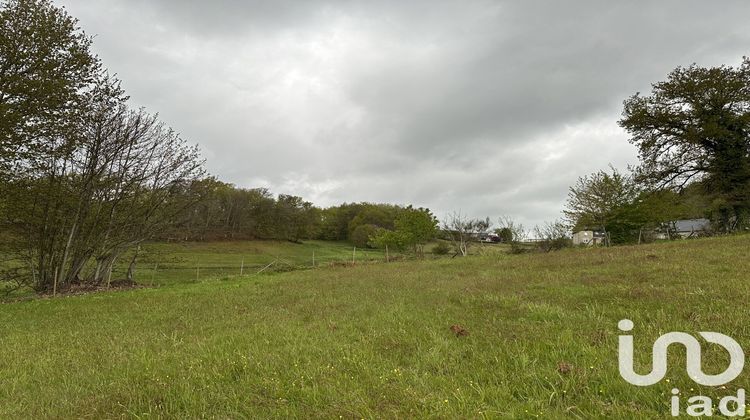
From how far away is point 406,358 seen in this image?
4676 millimetres

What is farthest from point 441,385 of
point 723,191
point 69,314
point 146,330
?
point 723,191

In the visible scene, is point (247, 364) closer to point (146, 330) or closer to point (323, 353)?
point (323, 353)

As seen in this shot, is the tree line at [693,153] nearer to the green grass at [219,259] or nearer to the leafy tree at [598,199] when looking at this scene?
the leafy tree at [598,199]

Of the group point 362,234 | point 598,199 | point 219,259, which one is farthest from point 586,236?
point 362,234

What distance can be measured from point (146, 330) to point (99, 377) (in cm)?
338

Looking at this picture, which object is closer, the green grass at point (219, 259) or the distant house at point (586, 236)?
the green grass at point (219, 259)

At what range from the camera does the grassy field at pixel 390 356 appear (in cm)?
340

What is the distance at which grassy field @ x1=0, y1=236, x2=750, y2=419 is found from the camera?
3.40 m

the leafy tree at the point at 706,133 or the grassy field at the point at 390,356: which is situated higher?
the leafy tree at the point at 706,133

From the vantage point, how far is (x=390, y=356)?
4.84 metres

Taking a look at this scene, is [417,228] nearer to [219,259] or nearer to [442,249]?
[442,249]

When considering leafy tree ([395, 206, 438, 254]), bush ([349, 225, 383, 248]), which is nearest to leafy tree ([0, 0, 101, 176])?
leafy tree ([395, 206, 438, 254])

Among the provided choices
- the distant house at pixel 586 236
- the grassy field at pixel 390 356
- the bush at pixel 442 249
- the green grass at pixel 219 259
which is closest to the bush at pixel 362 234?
the green grass at pixel 219 259

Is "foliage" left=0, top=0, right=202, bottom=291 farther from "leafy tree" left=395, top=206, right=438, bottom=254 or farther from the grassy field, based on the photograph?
"leafy tree" left=395, top=206, right=438, bottom=254
